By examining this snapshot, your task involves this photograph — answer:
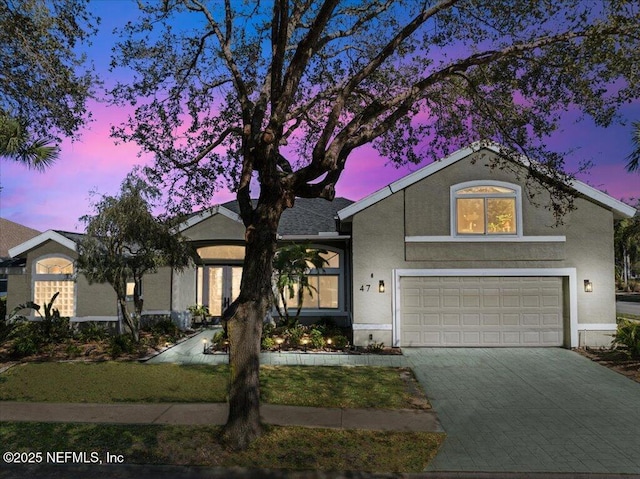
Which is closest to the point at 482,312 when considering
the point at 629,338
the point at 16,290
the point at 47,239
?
the point at 629,338

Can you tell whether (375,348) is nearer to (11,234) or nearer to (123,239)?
(123,239)

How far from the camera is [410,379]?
35.2ft

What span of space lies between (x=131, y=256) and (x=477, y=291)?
10.5 m

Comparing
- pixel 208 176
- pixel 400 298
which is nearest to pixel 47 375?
pixel 208 176

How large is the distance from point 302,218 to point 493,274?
26.2 ft

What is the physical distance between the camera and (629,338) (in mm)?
12531

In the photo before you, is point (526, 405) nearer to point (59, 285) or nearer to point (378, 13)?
point (378, 13)

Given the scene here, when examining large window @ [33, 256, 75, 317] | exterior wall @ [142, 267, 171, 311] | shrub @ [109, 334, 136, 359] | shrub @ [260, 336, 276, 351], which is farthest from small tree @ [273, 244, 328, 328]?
large window @ [33, 256, 75, 317]

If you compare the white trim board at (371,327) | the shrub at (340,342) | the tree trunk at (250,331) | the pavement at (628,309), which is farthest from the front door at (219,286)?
the pavement at (628,309)

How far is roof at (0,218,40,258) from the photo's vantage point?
37688mm

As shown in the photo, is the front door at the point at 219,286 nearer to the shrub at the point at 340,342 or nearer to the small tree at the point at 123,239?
the small tree at the point at 123,239

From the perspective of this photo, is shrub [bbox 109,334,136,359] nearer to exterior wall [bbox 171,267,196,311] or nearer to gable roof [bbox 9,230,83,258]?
exterior wall [bbox 171,267,196,311]

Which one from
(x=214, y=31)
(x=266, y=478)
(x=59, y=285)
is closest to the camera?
(x=266, y=478)

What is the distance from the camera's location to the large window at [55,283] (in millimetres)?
16516
